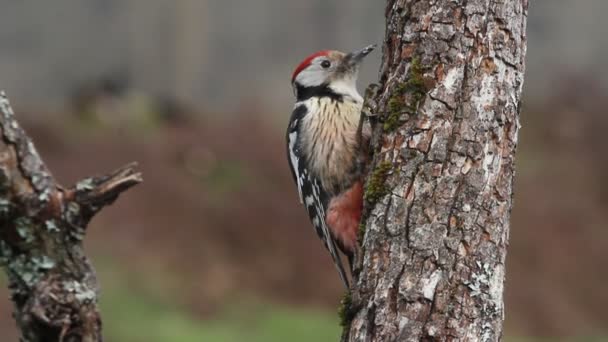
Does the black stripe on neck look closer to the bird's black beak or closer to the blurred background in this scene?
the bird's black beak

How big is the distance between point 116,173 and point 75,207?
0.18 metres

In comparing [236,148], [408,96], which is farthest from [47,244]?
[236,148]

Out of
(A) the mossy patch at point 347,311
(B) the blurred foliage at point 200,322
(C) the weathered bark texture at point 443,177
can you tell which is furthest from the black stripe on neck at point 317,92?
(B) the blurred foliage at point 200,322

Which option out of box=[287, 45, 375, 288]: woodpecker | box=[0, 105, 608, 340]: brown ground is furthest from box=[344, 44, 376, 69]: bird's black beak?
box=[0, 105, 608, 340]: brown ground

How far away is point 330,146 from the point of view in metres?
3.95

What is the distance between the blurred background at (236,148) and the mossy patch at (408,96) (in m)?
5.45

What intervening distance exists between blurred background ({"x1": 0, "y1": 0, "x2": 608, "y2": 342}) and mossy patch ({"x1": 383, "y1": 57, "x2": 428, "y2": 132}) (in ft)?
17.9

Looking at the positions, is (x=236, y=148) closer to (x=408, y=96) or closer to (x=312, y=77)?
(x=312, y=77)

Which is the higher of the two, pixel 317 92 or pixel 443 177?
pixel 317 92

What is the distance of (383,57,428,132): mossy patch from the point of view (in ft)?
9.88

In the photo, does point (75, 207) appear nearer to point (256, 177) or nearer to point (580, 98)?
point (256, 177)

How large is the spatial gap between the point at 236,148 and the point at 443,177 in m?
7.46

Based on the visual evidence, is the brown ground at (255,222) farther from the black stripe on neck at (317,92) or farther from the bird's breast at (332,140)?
the bird's breast at (332,140)

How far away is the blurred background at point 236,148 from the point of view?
8969 millimetres
